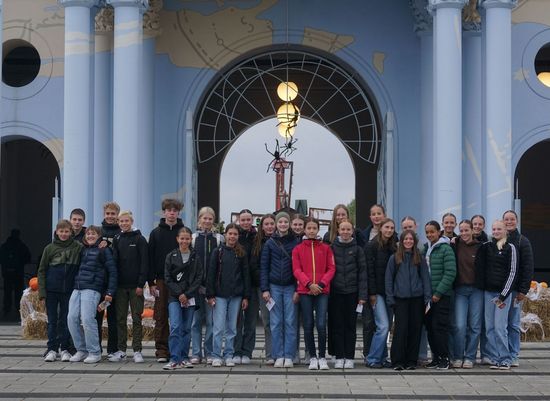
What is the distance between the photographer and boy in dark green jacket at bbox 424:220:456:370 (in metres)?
12.8

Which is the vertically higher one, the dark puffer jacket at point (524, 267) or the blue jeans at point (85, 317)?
the dark puffer jacket at point (524, 267)

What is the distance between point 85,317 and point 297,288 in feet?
8.32

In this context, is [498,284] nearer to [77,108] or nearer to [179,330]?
[179,330]

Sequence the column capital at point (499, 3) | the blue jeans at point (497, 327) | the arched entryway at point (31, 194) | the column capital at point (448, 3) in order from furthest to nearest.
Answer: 1. the arched entryway at point (31, 194)
2. the column capital at point (499, 3)
3. the column capital at point (448, 3)
4. the blue jeans at point (497, 327)

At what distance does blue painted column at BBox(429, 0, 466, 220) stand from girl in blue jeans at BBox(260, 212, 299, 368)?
4.87 metres

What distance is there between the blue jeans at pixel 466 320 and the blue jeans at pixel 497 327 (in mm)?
105

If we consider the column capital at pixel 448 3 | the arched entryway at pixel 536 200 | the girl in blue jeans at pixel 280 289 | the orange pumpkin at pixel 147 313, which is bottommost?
the orange pumpkin at pixel 147 313

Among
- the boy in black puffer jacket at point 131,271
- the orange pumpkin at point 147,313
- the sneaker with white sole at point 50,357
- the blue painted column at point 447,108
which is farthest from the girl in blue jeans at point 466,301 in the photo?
the orange pumpkin at point 147,313

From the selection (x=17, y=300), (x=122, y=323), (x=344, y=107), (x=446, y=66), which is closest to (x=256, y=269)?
(x=122, y=323)

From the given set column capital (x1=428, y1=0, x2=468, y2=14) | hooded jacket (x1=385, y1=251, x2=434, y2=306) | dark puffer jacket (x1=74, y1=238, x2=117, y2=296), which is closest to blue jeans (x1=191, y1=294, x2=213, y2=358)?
dark puffer jacket (x1=74, y1=238, x2=117, y2=296)

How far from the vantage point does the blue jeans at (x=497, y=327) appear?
1295 cm

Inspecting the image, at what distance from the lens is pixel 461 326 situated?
13070 mm

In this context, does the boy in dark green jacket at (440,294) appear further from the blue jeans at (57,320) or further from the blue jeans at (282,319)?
the blue jeans at (57,320)

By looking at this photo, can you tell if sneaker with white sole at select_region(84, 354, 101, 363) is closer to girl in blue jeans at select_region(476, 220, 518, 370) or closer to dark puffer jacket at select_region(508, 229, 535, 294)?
girl in blue jeans at select_region(476, 220, 518, 370)
